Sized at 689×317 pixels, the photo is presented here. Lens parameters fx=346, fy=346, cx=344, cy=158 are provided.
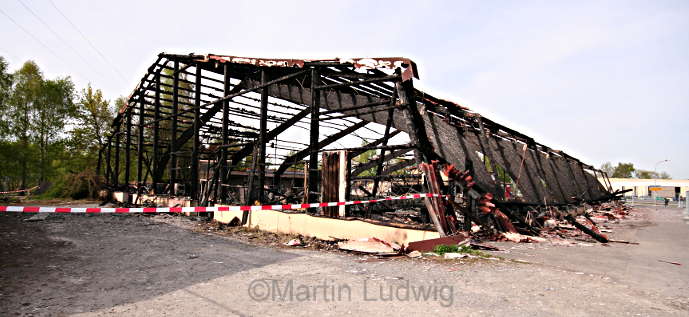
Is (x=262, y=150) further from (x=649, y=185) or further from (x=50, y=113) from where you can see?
(x=649, y=185)

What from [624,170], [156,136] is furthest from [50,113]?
[624,170]

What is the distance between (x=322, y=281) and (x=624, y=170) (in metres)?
137

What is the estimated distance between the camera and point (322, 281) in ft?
15.0

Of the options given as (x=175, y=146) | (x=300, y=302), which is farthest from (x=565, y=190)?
(x=175, y=146)

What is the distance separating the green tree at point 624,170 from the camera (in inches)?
4264

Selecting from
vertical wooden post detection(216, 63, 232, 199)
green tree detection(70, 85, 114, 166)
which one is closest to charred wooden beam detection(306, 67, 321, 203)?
vertical wooden post detection(216, 63, 232, 199)

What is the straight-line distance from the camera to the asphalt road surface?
141 inches

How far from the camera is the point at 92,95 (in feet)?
126

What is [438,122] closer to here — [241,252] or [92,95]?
[241,252]

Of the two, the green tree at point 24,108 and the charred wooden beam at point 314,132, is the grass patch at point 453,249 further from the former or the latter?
the green tree at point 24,108

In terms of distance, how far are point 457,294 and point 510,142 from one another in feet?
29.3

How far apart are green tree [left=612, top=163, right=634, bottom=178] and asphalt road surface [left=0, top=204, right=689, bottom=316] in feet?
423

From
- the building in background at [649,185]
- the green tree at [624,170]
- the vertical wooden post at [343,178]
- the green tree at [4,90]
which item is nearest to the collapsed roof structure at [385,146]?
the vertical wooden post at [343,178]

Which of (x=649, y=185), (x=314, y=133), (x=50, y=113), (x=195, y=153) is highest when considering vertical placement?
(x=50, y=113)
